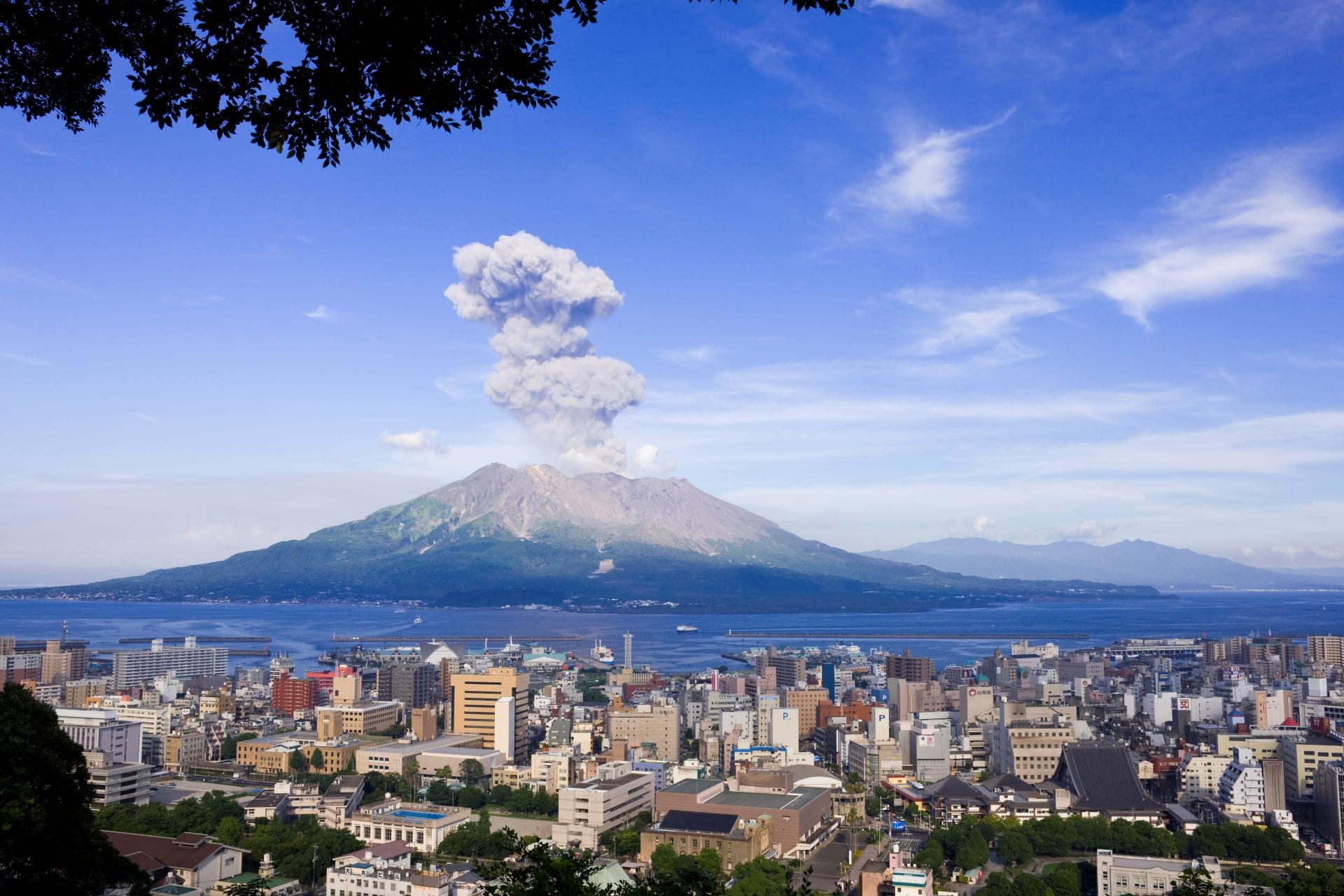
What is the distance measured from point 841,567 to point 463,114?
10566 cm

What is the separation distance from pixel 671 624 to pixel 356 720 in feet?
136

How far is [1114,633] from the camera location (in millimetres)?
54344

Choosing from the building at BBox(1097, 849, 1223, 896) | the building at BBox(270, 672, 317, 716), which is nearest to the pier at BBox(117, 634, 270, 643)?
the building at BBox(270, 672, 317, 716)

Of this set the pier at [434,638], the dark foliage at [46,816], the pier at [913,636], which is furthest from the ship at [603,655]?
the dark foliage at [46,816]

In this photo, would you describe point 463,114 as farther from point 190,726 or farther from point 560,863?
point 190,726

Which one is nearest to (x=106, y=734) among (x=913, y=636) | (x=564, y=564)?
(x=913, y=636)

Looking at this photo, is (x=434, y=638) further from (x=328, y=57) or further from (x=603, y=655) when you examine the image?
A: (x=328, y=57)

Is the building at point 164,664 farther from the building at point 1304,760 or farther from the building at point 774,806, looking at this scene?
the building at point 1304,760

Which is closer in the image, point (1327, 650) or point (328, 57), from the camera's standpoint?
point (328, 57)

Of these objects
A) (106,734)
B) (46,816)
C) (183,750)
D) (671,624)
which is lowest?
(671,624)

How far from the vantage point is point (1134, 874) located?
11.1 metres

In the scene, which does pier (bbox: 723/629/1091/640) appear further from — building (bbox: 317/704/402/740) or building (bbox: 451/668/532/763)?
building (bbox: 451/668/532/763)

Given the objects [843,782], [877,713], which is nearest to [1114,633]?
[877,713]

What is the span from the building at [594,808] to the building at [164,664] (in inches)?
883
